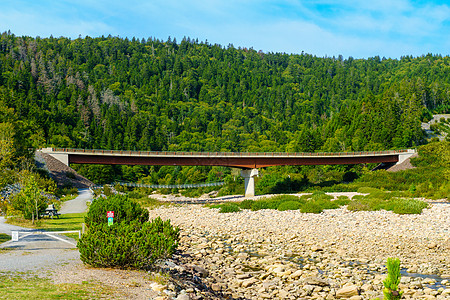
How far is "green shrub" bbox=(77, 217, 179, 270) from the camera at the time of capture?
14430 millimetres

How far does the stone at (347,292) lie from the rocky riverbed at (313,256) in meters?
0.04

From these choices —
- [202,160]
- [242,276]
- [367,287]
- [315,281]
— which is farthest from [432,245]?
[202,160]

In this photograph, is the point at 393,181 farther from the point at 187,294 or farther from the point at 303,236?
the point at 187,294

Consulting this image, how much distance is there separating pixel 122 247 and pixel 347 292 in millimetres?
9135

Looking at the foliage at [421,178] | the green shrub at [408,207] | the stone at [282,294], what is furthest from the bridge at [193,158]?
the stone at [282,294]

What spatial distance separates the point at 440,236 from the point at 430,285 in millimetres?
10742

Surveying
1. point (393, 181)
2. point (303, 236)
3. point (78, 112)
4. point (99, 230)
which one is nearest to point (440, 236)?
point (303, 236)

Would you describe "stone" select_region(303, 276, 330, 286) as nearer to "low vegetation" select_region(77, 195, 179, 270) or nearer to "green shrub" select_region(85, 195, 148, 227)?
"low vegetation" select_region(77, 195, 179, 270)

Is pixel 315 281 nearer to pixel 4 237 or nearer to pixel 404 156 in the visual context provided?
pixel 4 237

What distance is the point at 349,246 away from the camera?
24.1 m

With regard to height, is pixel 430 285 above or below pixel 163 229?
below

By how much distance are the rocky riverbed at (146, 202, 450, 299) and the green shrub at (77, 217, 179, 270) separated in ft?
5.64

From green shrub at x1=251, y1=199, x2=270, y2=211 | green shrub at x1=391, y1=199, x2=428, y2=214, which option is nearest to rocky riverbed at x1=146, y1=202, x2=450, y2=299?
green shrub at x1=391, y1=199, x2=428, y2=214

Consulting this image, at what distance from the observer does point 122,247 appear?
47.4 feet
